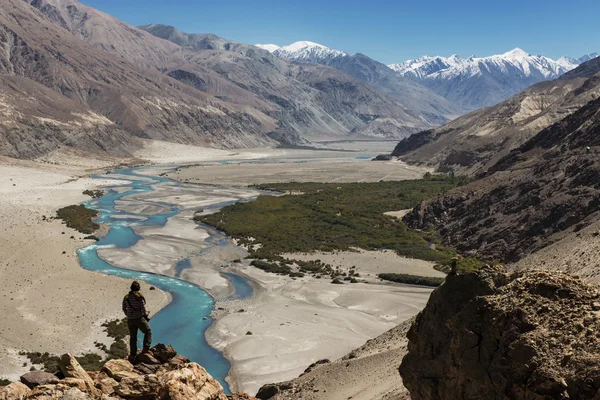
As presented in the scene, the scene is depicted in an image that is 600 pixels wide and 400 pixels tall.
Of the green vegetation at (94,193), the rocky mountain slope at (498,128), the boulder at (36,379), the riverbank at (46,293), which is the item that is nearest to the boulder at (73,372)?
the boulder at (36,379)

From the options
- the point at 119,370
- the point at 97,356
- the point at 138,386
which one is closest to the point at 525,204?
the point at 97,356

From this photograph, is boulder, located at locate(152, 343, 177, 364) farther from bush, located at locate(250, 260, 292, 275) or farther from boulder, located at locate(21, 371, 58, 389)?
bush, located at locate(250, 260, 292, 275)

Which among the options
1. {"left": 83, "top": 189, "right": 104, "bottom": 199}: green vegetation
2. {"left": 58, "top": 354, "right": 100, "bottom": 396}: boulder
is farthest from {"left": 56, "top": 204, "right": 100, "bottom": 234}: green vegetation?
{"left": 58, "top": 354, "right": 100, "bottom": 396}: boulder

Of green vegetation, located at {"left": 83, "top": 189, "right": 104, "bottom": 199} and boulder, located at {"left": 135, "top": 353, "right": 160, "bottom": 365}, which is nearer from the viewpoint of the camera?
boulder, located at {"left": 135, "top": 353, "right": 160, "bottom": 365}

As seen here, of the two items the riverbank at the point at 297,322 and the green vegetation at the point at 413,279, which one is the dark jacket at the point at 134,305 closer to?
the riverbank at the point at 297,322

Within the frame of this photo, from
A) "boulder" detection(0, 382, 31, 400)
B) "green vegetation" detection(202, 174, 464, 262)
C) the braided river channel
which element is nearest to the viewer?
"boulder" detection(0, 382, 31, 400)
